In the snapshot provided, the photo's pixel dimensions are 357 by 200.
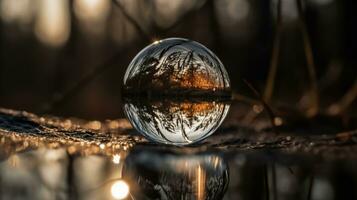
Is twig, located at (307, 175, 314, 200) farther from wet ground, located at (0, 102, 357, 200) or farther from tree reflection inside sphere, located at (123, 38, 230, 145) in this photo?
tree reflection inside sphere, located at (123, 38, 230, 145)

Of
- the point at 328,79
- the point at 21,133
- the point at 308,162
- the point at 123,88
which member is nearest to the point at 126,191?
the point at 123,88

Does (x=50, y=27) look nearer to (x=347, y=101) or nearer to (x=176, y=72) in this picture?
(x=347, y=101)

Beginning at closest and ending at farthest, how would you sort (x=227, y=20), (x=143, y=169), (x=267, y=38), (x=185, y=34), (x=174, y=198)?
(x=174, y=198), (x=143, y=169), (x=267, y=38), (x=185, y=34), (x=227, y=20)

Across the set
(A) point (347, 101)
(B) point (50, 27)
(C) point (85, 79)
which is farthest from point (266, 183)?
(B) point (50, 27)

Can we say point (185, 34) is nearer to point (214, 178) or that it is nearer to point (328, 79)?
point (328, 79)

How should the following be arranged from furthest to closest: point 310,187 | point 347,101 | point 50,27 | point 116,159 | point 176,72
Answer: point 50,27, point 347,101, point 116,159, point 176,72, point 310,187

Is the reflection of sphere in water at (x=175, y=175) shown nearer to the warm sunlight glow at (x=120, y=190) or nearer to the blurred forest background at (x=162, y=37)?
the warm sunlight glow at (x=120, y=190)

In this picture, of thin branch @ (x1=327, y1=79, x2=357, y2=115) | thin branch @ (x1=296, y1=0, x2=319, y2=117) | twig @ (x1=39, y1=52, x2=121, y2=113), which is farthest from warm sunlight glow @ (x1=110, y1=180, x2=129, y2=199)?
thin branch @ (x1=327, y1=79, x2=357, y2=115)

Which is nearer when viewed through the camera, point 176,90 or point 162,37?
point 176,90
